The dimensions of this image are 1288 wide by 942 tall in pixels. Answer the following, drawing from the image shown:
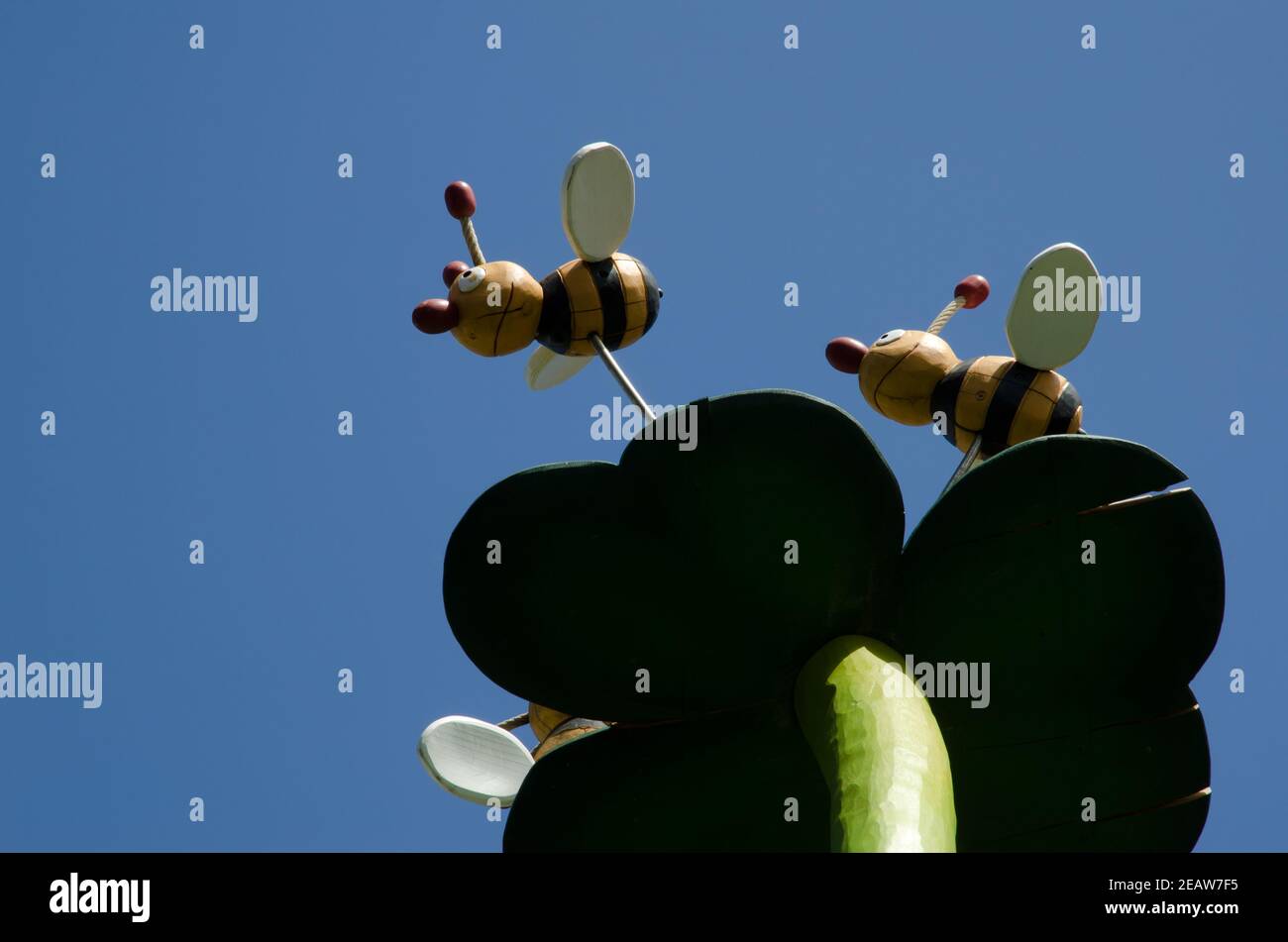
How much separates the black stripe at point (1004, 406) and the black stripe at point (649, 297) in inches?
60.2

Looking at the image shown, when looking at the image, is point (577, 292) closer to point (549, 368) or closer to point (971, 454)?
point (549, 368)

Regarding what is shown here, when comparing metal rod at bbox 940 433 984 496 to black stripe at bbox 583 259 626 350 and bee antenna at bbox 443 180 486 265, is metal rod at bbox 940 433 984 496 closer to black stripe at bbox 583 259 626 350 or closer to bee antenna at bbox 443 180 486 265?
black stripe at bbox 583 259 626 350

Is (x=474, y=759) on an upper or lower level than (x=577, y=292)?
lower

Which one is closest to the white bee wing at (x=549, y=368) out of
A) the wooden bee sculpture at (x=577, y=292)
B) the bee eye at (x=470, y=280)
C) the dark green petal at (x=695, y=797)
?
the wooden bee sculpture at (x=577, y=292)

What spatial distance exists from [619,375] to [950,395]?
4.57 ft

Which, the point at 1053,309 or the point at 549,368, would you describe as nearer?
the point at 1053,309

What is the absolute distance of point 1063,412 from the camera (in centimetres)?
675

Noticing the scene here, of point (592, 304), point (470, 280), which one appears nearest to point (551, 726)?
point (592, 304)

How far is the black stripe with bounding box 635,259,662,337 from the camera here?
23.6 feet

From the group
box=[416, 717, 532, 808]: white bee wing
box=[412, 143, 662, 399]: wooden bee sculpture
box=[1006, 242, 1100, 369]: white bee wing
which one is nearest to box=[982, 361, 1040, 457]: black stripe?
box=[1006, 242, 1100, 369]: white bee wing

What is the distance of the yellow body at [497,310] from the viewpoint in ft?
22.5
